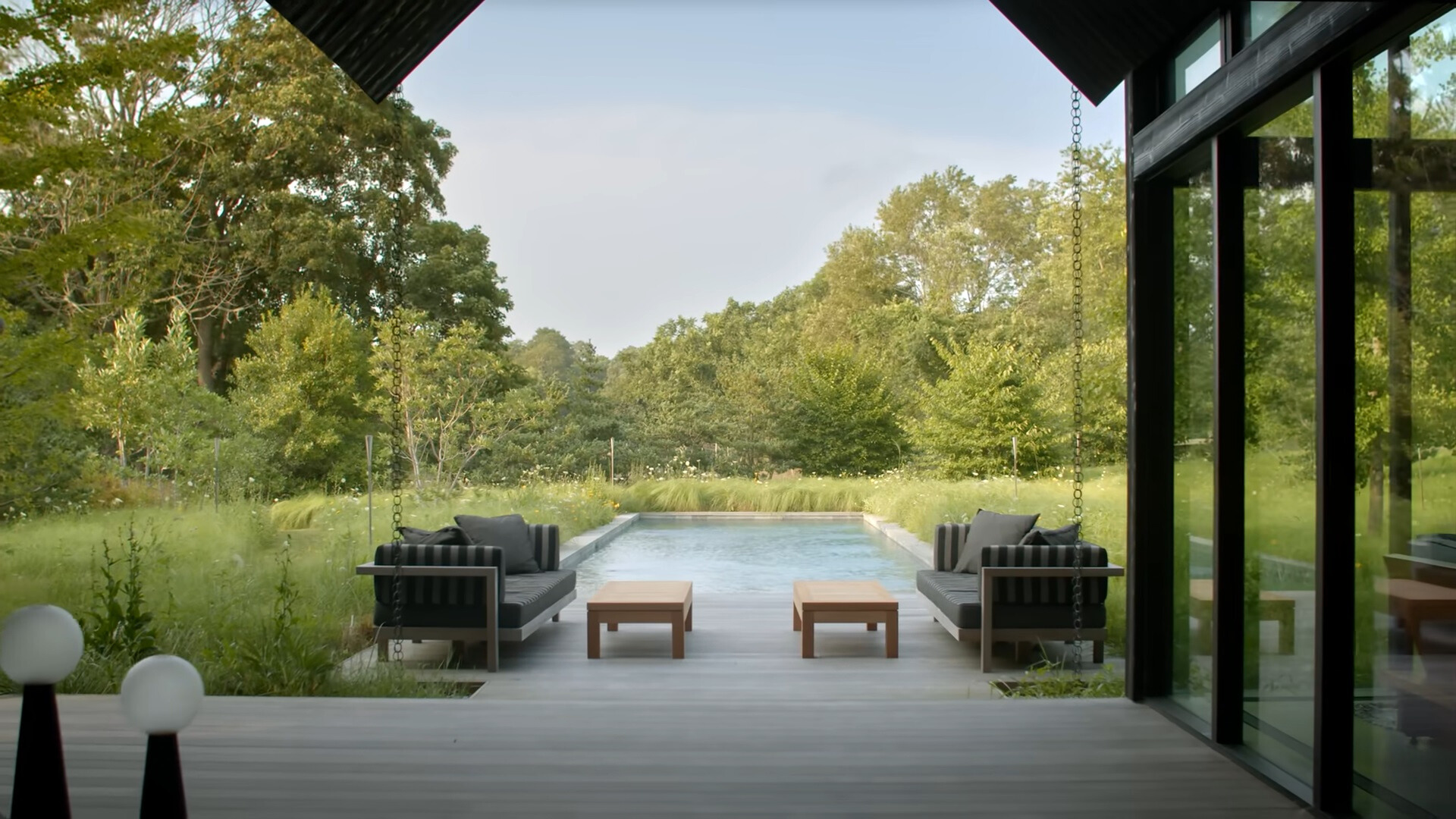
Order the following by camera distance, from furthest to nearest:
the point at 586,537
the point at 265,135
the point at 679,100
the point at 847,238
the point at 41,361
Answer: the point at 847,238 < the point at 679,100 < the point at 265,135 < the point at 586,537 < the point at 41,361

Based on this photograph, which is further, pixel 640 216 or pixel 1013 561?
pixel 640 216

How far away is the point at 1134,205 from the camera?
162 inches

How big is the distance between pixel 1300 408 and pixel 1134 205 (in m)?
1.28

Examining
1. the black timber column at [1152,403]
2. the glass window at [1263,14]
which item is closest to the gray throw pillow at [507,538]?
the black timber column at [1152,403]

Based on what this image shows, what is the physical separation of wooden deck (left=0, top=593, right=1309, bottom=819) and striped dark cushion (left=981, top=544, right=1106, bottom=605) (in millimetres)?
1814

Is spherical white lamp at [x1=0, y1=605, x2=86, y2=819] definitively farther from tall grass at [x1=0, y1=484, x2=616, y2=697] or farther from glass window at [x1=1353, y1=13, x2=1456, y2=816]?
glass window at [x1=1353, y1=13, x2=1456, y2=816]

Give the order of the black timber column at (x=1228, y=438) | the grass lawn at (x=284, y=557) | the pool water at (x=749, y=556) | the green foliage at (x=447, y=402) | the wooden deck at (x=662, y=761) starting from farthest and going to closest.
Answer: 1. the green foliage at (x=447, y=402)
2. the pool water at (x=749, y=556)
3. the black timber column at (x=1228, y=438)
4. the grass lawn at (x=284, y=557)
5. the wooden deck at (x=662, y=761)

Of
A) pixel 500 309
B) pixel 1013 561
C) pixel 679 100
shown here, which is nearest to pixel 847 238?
pixel 679 100

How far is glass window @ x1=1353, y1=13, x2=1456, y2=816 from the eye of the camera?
2697 millimetres

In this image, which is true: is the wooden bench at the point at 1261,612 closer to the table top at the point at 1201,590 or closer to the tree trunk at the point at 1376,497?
the table top at the point at 1201,590

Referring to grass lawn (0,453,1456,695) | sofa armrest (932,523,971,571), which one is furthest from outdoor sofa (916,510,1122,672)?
sofa armrest (932,523,971,571)

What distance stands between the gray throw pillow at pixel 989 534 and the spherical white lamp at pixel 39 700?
5.28 m

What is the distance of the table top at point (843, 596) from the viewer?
639cm

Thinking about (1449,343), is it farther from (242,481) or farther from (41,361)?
(242,481)
